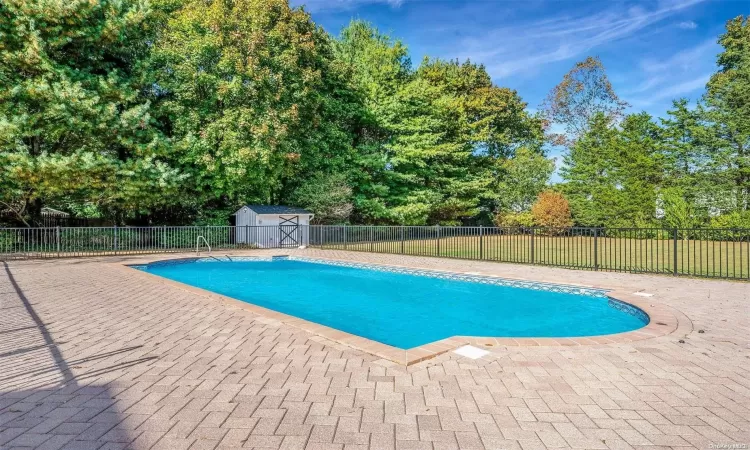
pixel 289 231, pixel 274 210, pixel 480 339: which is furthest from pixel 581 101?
pixel 480 339

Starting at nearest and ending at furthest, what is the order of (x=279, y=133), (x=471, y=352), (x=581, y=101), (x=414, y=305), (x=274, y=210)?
(x=471, y=352), (x=414, y=305), (x=279, y=133), (x=274, y=210), (x=581, y=101)

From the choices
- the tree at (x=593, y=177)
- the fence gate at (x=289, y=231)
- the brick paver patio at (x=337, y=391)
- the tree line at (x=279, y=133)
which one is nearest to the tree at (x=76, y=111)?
the tree line at (x=279, y=133)

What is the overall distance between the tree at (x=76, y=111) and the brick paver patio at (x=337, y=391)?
12.3m

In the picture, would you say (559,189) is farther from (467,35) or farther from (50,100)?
(50,100)

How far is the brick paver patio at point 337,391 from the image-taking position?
2.31 m

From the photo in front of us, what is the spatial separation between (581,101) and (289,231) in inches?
1030

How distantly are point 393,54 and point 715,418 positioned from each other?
85.8ft

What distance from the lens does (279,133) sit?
17.7 m

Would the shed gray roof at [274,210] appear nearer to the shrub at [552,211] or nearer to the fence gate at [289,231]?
the fence gate at [289,231]

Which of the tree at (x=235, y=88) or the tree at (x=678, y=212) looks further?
the tree at (x=678, y=212)

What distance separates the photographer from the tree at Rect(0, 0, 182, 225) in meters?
14.0

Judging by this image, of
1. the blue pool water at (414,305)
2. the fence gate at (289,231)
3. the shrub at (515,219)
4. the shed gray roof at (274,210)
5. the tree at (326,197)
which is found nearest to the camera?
the blue pool water at (414,305)

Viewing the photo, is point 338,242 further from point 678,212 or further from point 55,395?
point 678,212

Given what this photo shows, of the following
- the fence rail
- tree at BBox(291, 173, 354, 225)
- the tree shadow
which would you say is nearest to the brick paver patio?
the tree shadow
